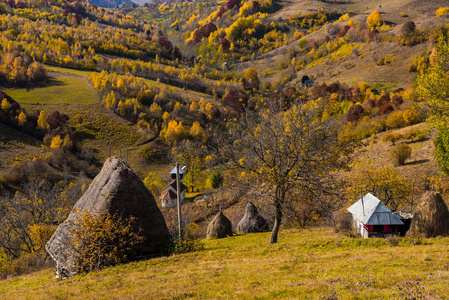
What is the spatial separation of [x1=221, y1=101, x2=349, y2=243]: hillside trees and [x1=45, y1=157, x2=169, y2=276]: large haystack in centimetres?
648

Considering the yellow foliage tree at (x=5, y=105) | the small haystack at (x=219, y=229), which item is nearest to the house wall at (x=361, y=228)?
the small haystack at (x=219, y=229)

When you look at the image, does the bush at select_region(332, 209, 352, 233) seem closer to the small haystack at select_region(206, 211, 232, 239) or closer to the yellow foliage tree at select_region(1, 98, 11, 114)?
the small haystack at select_region(206, 211, 232, 239)

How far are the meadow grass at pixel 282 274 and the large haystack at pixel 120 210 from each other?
1658 millimetres

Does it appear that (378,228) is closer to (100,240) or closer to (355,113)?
(100,240)

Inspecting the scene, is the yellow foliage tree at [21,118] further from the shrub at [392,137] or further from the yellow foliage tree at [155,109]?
the shrub at [392,137]

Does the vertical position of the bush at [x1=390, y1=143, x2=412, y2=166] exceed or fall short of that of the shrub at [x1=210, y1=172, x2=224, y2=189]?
it exceeds it

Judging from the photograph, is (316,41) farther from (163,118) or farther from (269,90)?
(163,118)

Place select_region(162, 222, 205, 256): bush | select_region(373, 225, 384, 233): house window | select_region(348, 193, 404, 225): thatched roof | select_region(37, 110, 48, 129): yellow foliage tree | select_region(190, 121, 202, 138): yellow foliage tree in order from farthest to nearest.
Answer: select_region(190, 121, 202, 138): yellow foliage tree < select_region(37, 110, 48, 129): yellow foliage tree < select_region(373, 225, 384, 233): house window < select_region(348, 193, 404, 225): thatched roof < select_region(162, 222, 205, 256): bush

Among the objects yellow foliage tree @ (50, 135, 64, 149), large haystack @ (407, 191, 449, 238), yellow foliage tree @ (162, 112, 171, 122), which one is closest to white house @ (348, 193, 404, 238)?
large haystack @ (407, 191, 449, 238)

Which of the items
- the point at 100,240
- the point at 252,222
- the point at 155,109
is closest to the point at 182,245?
the point at 100,240

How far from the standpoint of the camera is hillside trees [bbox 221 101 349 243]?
18.8 meters

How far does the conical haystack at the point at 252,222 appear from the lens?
33.9m

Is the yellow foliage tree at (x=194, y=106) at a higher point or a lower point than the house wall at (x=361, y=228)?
higher

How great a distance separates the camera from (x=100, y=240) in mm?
18172
